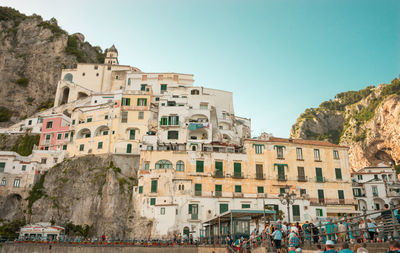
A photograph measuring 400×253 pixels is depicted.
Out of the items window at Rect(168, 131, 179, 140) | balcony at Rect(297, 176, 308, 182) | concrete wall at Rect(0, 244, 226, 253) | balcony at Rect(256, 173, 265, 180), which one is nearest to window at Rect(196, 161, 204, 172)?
balcony at Rect(256, 173, 265, 180)

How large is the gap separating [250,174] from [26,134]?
39564 mm

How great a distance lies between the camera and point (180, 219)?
36.5m

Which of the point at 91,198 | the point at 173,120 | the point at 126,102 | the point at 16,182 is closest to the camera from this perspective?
the point at 91,198

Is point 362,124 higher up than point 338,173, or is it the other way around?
point 362,124

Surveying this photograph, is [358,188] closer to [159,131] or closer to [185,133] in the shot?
[185,133]

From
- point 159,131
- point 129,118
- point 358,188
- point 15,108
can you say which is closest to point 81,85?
point 15,108

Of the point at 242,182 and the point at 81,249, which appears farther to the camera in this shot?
the point at 242,182

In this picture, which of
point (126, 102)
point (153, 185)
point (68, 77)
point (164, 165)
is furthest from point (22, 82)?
point (153, 185)

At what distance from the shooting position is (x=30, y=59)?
77.8 metres

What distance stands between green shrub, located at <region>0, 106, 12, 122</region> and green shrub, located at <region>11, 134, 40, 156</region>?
15.7 meters

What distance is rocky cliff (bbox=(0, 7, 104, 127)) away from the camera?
7219 cm

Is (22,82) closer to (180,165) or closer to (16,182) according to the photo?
(16,182)

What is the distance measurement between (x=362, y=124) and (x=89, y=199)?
57448 millimetres

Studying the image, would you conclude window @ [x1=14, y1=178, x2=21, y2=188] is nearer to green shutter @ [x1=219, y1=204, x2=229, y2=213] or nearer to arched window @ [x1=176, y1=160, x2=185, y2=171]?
arched window @ [x1=176, y1=160, x2=185, y2=171]
